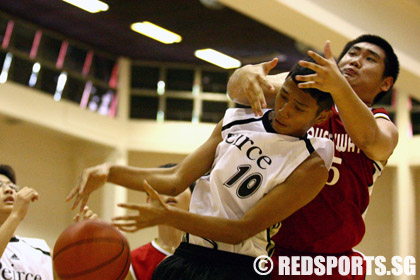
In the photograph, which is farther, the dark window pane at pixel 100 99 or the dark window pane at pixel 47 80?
the dark window pane at pixel 100 99

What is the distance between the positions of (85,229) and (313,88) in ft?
3.96

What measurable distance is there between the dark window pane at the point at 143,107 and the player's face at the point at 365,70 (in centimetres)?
1127

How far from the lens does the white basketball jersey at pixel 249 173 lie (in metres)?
3.26

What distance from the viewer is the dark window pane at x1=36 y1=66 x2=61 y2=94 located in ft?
43.1

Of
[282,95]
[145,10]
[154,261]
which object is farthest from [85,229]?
[145,10]

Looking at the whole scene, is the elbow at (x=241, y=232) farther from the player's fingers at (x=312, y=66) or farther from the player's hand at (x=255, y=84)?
the player's fingers at (x=312, y=66)

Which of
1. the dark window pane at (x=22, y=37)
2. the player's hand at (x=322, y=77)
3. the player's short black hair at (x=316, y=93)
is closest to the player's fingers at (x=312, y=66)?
the player's hand at (x=322, y=77)

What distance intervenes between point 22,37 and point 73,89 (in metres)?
1.42

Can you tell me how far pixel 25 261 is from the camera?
603 cm

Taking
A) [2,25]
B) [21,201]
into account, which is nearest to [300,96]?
[21,201]

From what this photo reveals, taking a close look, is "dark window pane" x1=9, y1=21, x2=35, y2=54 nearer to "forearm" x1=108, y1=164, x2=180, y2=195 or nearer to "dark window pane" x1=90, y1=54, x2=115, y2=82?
"dark window pane" x1=90, y1=54, x2=115, y2=82

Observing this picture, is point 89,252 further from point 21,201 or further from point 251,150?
point 21,201

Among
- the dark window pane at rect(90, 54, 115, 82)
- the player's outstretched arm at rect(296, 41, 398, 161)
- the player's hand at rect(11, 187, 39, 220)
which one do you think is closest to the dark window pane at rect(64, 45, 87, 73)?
the dark window pane at rect(90, 54, 115, 82)

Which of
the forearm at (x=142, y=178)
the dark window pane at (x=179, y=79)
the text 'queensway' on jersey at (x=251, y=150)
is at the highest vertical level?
the dark window pane at (x=179, y=79)
